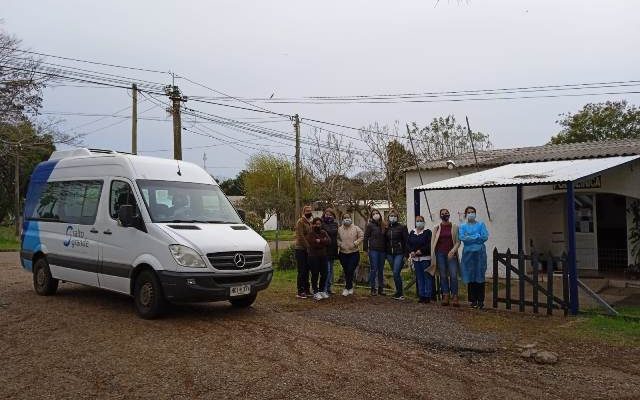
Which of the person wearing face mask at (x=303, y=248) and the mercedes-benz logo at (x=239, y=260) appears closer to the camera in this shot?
the mercedes-benz logo at (x=239, y=260)

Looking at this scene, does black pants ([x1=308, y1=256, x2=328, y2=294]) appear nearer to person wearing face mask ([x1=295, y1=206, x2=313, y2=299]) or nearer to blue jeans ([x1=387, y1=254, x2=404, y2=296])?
person wearing face mask ([x1=295, y1=206, x2=313, y2=299])

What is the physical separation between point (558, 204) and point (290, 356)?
1062 centimetres

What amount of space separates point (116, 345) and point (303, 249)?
170 inches

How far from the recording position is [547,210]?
14.6 metres

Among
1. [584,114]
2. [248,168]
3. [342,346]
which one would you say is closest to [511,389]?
[342,346]

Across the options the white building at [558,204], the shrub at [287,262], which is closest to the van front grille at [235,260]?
the white building at [558,204]

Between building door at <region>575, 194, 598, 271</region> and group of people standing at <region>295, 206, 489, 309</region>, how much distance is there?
5.64m

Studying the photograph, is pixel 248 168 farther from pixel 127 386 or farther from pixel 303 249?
pixel 127 386

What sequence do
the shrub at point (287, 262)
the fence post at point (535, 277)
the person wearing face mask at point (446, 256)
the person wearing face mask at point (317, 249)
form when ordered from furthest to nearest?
1. the shrub at point (287, 262)
2. the person wearing face mask at point (317, 249)
3. the person wearing face mask at point (446, 256)
4. the fence post at point (535, 277)

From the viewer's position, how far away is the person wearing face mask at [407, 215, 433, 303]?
32.3 ft

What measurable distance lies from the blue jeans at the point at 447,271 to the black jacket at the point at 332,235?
198cm

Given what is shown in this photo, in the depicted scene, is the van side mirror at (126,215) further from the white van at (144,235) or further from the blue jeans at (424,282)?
the blue jeans at (424,282)

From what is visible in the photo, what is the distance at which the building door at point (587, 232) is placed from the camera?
13953 millimetres

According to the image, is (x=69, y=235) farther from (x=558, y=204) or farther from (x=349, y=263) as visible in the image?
(x=558, y=204)
